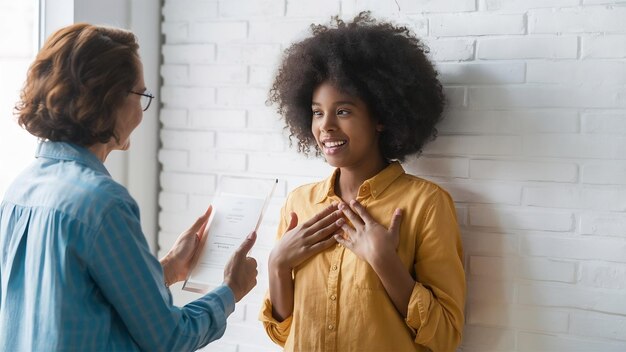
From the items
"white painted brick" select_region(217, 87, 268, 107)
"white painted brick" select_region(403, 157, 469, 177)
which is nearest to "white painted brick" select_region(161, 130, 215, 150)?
"white painted brick" select_region(217, 87, 268, 107)

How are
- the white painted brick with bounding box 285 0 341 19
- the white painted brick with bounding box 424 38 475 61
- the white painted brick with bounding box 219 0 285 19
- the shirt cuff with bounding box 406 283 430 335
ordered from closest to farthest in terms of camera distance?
the shirt cuff with bounding box 406 283 430 335, the white painted brick with bounding box 424 38 475 61, the white painted brick with bounding box 285 0 341 19, the white painted brick with bounding box 219 0 285 19

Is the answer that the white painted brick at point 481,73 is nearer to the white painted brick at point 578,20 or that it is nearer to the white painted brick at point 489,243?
the white painted brick at point 578,20

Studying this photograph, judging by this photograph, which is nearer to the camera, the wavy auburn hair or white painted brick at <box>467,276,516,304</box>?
the wavy auburn hair

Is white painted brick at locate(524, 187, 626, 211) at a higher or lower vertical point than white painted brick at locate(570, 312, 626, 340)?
higher

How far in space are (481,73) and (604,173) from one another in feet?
1.62

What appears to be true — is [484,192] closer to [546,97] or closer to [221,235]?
[546,97]

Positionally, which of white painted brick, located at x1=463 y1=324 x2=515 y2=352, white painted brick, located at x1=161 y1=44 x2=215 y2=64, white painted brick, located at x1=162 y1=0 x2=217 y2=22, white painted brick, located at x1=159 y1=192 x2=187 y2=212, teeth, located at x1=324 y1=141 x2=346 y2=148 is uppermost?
white painted brick, located at x1=162 y1=0 x2=217 y2=22

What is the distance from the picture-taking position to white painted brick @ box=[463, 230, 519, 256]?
2.17 m

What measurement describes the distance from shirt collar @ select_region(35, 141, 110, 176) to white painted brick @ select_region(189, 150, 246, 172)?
116cm

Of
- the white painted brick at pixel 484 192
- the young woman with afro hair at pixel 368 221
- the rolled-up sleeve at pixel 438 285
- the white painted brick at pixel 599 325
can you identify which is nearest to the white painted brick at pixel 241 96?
the young woman with afro hair at pixel 368 221

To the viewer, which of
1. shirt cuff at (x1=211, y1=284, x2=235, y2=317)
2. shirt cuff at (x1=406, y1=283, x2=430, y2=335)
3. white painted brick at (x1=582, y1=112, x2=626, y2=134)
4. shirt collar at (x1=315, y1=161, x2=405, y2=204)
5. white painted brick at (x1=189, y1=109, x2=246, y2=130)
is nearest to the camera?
shirt cuff at (x1=211, y1=284, x2=235, y2=317)

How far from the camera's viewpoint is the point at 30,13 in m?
2.55

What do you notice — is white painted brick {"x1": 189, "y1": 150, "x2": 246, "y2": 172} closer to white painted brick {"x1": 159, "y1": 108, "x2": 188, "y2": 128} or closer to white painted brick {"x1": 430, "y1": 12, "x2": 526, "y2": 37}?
white painted brick {"x1": 159, "y1": 108, "x2": 188, "y2": 128}

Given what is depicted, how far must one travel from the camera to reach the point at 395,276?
194 cm
